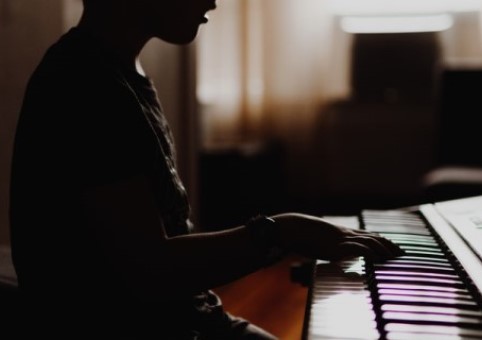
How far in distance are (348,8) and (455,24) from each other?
0.71 meters

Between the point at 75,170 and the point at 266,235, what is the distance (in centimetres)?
24

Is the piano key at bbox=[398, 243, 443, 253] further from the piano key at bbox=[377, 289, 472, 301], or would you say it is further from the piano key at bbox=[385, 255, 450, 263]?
the piano key at bbox=[377, 289, 472, 301]

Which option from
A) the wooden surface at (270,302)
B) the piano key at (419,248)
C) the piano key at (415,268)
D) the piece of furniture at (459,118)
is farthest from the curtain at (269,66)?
the piano key at (415,268)

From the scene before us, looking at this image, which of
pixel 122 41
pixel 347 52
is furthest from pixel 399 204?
pixel 122 41

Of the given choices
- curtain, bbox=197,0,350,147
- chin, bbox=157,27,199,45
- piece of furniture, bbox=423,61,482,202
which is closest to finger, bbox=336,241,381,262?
chin, bbox=157,27,199,45

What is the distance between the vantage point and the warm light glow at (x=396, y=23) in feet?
15.9

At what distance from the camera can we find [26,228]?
93 cm

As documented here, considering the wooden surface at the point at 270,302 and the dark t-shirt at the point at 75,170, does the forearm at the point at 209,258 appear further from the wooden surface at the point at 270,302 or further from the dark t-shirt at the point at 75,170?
the wooden surface at the point at 270,302

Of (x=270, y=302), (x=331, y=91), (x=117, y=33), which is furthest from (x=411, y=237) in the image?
(x=331, y=91)

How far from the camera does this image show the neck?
3.25 feet

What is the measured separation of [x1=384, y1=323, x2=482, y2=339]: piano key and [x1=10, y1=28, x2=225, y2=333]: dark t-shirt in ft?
1.10

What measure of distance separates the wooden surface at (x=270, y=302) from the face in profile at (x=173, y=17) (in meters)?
1.83

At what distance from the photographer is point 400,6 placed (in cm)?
485

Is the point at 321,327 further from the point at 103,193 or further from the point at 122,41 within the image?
the point at 122,41
